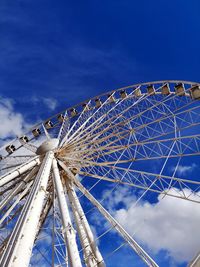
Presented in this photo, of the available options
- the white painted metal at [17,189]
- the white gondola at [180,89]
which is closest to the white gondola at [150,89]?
the white gondola at [180,89]

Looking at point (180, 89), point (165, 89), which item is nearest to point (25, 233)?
point (180, 89)

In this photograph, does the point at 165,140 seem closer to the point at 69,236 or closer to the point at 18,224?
the point at 69,236

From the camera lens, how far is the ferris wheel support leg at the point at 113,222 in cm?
1142

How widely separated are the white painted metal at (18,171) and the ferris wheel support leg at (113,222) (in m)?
1.57

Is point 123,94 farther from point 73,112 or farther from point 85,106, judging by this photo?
point 73,112

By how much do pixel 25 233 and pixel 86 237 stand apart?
4806 mm

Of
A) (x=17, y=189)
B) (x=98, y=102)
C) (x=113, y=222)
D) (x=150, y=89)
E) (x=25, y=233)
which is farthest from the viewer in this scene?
(x=98, y=102)

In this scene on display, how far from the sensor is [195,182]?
14.8 meters

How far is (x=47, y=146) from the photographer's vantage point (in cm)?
1680

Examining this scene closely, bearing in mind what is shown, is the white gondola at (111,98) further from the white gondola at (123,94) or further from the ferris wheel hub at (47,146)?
the ferris wheel hub at (47,146)

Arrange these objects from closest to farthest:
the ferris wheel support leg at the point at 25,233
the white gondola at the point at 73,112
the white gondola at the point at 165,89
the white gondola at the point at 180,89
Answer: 1. the ferris wheel support leg at the point at 25,233
2. the white gondola at the point at 180,89
3. the white gondola at the point at 165,89
4. the white gondola at the point at 73,112

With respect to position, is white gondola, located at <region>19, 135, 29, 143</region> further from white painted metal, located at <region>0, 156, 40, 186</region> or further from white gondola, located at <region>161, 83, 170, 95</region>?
white gondola, located at <region>161, 83, 170, 95</region>

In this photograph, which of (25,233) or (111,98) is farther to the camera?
(111,98)

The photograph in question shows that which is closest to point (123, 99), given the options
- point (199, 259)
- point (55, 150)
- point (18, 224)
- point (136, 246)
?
point (55, 150)
